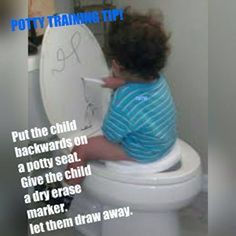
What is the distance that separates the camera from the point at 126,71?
955 millimetres

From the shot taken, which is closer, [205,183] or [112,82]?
[205,183]

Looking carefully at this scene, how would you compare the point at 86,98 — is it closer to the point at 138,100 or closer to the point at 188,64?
the point at 138,100

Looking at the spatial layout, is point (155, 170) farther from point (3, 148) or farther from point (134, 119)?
point (3, 148)

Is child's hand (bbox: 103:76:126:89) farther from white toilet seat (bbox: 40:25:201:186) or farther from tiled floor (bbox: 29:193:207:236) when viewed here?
tiled floor (bbox: 29:193:207:236)

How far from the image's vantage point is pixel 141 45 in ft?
3.08

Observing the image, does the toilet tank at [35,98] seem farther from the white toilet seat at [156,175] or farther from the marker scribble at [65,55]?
the white toilet seat at [156,175]

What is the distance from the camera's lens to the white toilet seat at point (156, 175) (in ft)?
3.09

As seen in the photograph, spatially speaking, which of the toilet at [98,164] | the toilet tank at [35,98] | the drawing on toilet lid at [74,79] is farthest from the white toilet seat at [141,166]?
the toilet tank at [35,98]

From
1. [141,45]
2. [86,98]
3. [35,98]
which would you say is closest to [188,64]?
[141,45]

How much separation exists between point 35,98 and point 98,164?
0.25 m

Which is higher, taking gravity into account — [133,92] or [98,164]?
[133,92]

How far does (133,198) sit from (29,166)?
1.04ft

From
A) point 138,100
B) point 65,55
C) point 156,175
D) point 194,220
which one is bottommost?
point 194,220

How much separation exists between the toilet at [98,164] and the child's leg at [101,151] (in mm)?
17
